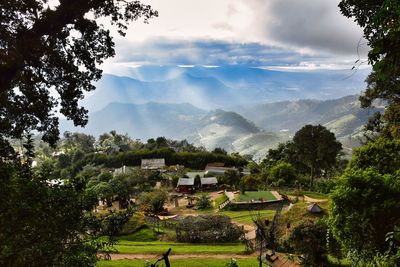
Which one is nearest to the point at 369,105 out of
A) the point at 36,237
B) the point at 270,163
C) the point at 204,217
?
the point at 204,217

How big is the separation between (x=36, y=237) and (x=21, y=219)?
44 cm

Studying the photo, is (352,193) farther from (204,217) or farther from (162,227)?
(162,227)

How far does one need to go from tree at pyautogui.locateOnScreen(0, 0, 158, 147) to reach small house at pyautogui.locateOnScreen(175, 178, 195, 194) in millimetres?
62867

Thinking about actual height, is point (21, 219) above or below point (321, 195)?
above

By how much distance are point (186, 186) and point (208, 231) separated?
3900 centimetres

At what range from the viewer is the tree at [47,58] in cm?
1024

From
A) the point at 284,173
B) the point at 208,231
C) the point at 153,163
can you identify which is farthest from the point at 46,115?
the point at 153,163

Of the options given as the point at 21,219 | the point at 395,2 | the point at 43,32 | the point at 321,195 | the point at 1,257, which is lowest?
the point at 321,195

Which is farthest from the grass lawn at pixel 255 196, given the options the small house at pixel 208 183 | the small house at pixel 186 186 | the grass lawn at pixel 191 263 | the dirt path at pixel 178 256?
the grass lawn at pixel 191 263

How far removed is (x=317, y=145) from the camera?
62.4 meters

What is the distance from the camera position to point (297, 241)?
2161 cm

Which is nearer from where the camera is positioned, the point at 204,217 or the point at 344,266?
the point at 344,266

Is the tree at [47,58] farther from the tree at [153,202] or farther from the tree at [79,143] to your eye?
the tree at [79,143]

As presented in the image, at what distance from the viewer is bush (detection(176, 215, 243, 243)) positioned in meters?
35.4
